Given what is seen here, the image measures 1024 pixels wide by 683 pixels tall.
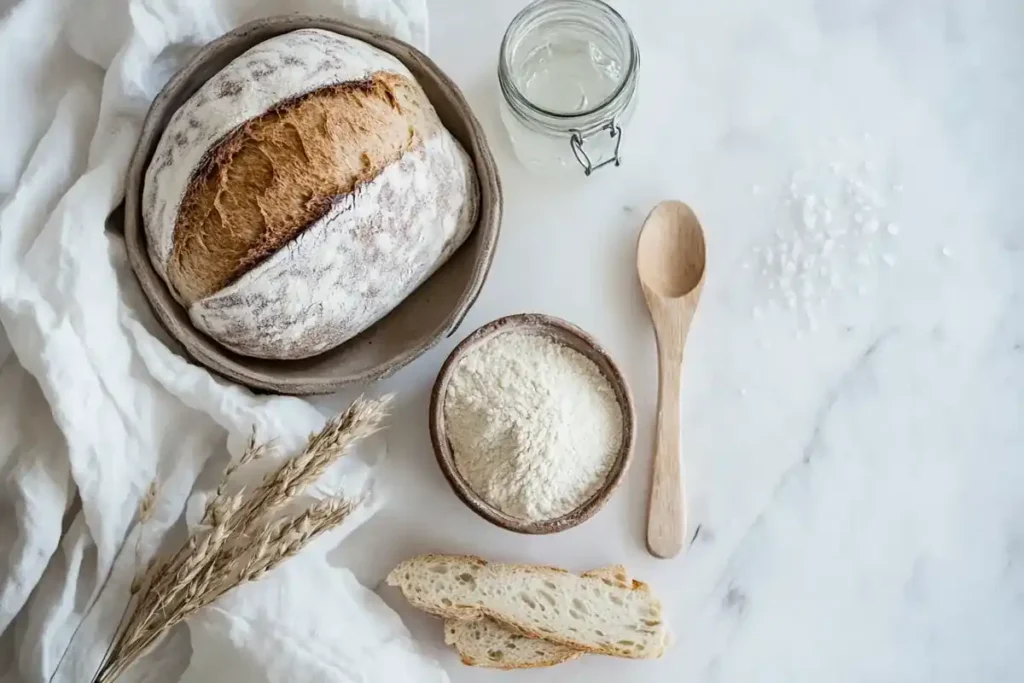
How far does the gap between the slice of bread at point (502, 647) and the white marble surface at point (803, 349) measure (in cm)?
3

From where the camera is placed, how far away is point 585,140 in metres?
1.12

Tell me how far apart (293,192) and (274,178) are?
2cm

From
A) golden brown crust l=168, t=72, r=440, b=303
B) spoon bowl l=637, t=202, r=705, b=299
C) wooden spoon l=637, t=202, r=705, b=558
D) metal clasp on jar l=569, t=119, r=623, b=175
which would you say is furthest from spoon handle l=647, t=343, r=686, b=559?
golden brown crust l=168, t=72, r=440, b=303

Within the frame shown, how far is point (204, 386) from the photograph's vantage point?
1.02 meters

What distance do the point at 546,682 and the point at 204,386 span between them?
1.71ft

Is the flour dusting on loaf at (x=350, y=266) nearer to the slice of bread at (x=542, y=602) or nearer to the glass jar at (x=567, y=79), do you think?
the glass jar at (x=567, y=79)

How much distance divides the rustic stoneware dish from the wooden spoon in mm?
219

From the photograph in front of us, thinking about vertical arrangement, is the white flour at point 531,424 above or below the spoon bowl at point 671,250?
below

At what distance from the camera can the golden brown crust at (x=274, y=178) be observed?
945 millimetres

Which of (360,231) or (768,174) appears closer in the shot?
(360,231)

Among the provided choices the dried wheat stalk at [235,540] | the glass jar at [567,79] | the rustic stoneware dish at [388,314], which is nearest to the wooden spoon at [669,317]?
the glass jar at [567,79]

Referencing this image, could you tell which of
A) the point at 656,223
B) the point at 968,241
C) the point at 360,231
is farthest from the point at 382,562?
the point at 968,241

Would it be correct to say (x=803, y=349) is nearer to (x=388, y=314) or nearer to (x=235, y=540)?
(x=388, y=314)

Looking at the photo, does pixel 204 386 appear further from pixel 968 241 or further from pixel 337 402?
pixel 968 241
